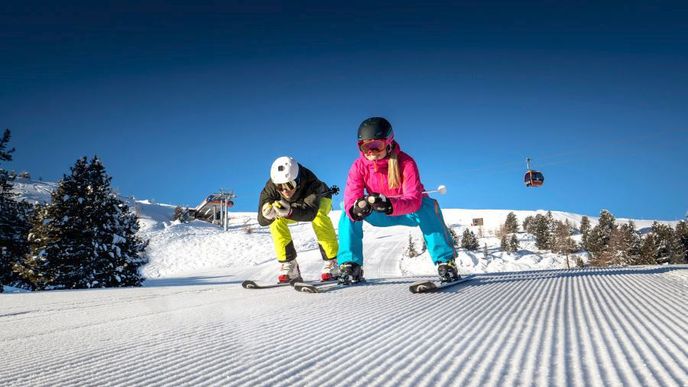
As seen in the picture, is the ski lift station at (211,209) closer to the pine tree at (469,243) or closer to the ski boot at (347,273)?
the pine tree at (469,243)

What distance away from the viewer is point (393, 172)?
312cm

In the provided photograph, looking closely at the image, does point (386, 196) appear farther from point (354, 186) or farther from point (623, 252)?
point (623, 252)

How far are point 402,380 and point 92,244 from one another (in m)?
15.1

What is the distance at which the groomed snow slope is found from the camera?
0.84 meters

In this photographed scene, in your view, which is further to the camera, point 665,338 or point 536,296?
point 536,296

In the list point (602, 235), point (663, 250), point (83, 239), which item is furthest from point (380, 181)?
point (602, 235)

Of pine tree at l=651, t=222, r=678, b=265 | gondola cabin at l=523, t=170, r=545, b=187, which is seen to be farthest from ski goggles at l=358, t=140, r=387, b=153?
pine tree at l=651, t=222, r=678, b=265

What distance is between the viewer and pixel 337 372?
873 millimetres

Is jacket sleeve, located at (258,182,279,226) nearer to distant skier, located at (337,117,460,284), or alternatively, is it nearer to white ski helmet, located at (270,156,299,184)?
white ski helmet, located at (270,156,299,184)

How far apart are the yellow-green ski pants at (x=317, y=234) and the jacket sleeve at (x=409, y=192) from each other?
1080mm

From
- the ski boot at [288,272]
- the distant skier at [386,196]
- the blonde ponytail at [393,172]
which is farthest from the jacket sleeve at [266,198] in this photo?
the blonde ponytail at [393,172]

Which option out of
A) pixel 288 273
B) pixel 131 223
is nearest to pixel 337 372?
pixel 288 273

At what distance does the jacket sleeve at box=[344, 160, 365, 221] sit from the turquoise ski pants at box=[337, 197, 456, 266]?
185 millimetres

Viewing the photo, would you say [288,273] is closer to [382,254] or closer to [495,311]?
[495,311]
